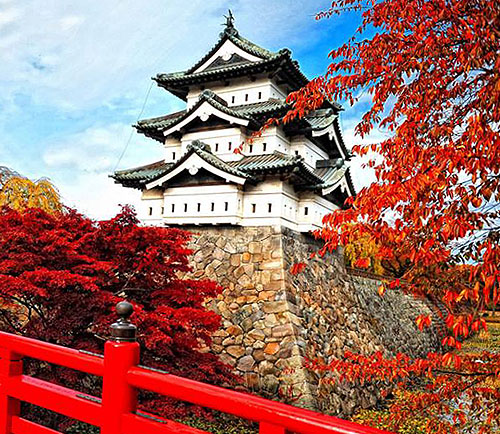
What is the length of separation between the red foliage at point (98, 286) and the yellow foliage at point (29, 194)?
724 centimetres

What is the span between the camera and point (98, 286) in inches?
246

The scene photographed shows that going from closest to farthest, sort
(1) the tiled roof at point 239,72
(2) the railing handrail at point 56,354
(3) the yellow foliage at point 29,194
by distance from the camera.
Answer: (2) the railing handrail at point 56,354 → (1) the tiled roof at point 239,72 → (3) the yellow foliage at point 29,194

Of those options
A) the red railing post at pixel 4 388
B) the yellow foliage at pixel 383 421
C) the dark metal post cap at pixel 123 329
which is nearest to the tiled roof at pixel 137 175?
the yellow foliage at pixel 383 421

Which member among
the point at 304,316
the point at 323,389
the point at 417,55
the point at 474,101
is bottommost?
the point at 323,389

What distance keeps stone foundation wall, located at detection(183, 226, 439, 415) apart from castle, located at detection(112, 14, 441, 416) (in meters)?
0.03

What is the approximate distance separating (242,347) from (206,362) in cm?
246

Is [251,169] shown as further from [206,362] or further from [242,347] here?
[206,362]

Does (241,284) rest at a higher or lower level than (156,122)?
lower

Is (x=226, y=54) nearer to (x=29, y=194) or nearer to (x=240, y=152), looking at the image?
(x=240, y=152)

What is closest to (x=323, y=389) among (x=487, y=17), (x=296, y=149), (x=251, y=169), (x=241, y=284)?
(x=241, y=284)

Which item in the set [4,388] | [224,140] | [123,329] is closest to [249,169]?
[224,140]

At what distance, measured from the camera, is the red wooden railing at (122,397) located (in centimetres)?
171

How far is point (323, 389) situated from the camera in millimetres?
8758

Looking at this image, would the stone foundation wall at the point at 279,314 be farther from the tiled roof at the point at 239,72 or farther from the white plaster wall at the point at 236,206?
the tiled roof at the point at 239,72
